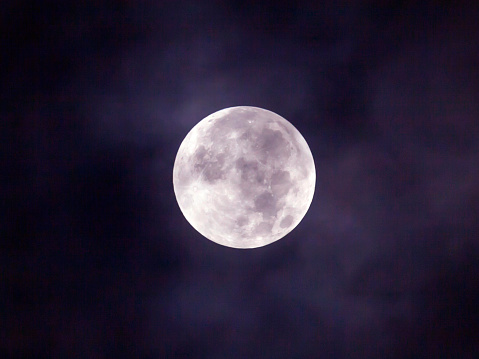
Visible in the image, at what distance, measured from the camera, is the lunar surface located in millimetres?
18266

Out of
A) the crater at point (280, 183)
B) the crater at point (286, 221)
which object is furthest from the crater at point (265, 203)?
the crater at point (286, 221)

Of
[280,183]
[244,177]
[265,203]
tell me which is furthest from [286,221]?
[244,177]

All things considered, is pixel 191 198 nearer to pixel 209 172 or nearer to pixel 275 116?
pixel 209 172

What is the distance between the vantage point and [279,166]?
18.6 metres

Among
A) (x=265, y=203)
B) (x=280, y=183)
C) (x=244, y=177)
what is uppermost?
(x=280, y=183)

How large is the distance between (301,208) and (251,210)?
281 centimetres

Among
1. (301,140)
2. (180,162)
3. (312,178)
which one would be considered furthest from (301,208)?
(180,162)

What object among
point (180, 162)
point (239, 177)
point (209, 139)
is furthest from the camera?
point (180, 162)

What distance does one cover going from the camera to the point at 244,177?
711 inches

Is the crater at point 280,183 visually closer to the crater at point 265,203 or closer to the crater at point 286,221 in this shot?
the crater at point 265,203

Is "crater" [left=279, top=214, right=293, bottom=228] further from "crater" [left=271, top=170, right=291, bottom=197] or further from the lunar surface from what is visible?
"crater" [left=271, top=170, right=291, bottom=197]

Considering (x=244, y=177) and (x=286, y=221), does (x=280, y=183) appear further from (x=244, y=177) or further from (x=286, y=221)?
(x=286, y=221)

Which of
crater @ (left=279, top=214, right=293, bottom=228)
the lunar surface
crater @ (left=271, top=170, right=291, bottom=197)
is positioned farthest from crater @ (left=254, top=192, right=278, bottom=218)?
crater @ (left=279, top=214, right=293, bottom=228)

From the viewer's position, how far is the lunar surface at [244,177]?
18.3 m
